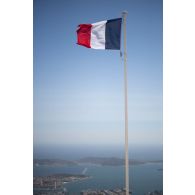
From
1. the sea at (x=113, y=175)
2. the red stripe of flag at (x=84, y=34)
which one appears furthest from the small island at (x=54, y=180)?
the red stripe of flag at (x=84, y=34)

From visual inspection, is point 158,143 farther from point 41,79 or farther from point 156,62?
point 41,79

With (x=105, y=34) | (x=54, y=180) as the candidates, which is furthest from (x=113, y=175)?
(x=105, y=34)

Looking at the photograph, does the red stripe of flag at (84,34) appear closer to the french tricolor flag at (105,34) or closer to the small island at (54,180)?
the french tricolor flag at (105,34)
